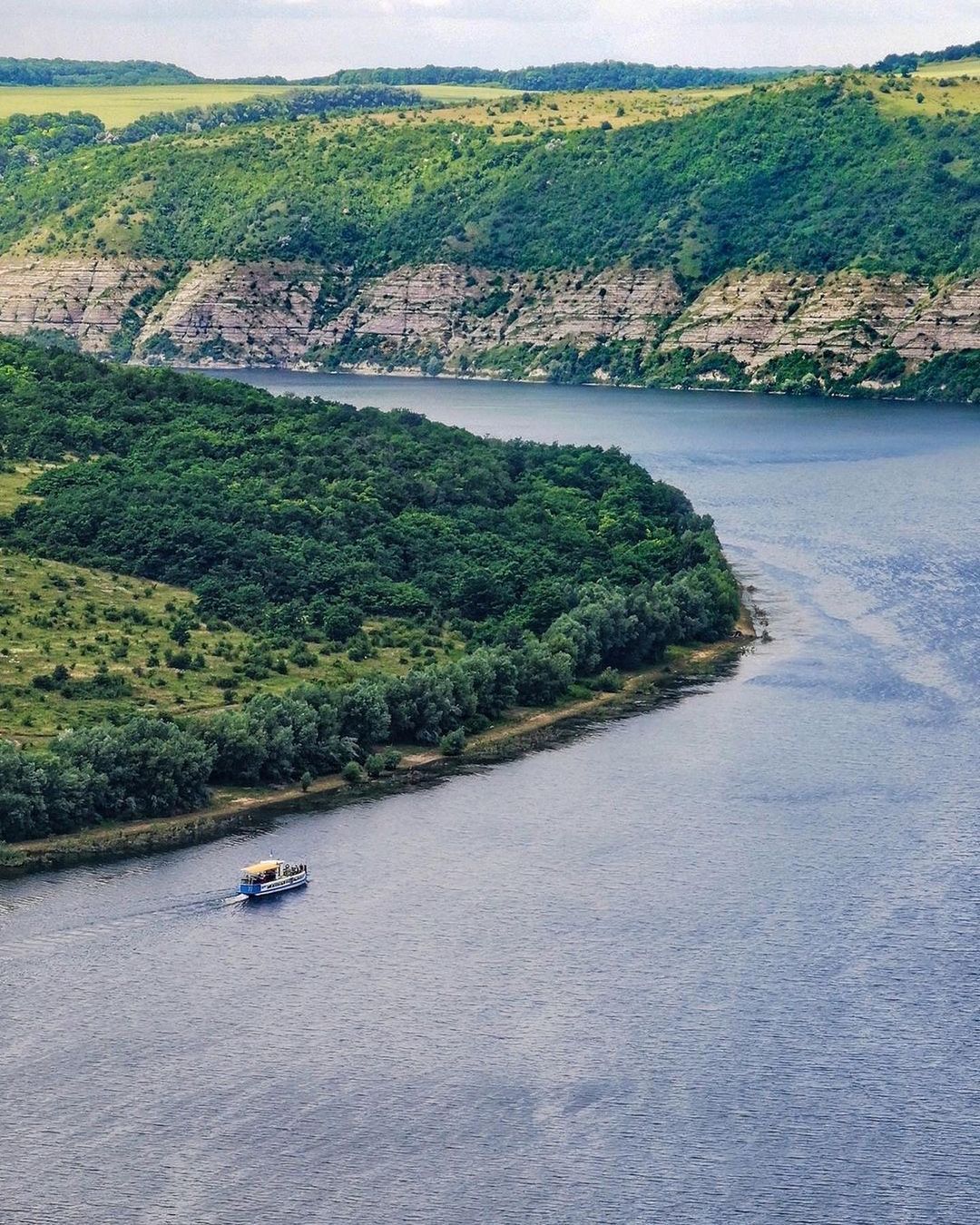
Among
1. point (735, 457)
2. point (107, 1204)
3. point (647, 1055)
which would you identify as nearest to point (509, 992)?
point (647, 1055)

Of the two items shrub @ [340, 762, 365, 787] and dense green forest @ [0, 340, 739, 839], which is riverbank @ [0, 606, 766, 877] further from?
dense green forest @ [0, 340, 739, 839]

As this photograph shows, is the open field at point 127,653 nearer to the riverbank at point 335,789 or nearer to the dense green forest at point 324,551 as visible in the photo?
the dense green forest at point 324,551

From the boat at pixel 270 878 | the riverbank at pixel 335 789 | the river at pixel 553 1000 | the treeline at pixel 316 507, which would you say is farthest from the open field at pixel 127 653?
the boat at pixel 270 878

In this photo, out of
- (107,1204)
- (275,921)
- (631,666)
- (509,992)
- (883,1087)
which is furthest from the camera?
(631,666)

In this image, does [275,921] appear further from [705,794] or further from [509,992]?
[705,794]

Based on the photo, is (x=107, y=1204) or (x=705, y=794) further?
(x=705, y=794)

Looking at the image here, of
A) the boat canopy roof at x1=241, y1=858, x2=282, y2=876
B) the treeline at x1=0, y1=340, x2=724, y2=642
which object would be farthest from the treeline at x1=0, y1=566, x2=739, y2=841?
the boat canopy roof at x1=241, y1=858, x2=282, y2=876

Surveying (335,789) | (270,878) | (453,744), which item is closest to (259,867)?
(270,878)
